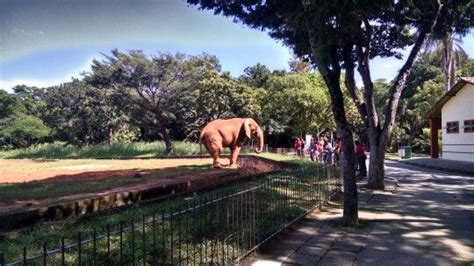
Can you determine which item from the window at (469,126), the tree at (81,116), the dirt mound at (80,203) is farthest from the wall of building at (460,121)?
the tree at (81,116)

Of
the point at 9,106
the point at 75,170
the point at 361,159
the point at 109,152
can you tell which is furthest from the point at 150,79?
the point at 9,106

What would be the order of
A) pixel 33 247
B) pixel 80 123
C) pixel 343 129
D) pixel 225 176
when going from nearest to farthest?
pixel 33 247 < pixel 343 129 < pixel 225 176 < pixel 80 123

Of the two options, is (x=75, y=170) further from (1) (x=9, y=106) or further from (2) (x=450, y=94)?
(1) (x=9, y=106)

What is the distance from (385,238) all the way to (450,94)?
24.7m

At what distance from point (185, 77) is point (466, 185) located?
2297 cm

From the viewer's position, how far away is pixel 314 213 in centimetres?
944

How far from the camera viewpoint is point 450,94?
28766 mm

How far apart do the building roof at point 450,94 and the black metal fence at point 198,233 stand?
71.0ft

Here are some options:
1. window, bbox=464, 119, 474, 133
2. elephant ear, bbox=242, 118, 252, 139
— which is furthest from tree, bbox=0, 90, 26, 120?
window, bbox=464, 119, 474, 133

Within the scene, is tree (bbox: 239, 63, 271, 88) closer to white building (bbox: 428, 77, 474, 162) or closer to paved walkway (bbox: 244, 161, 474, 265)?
white building (bbox: 428, 77, 474, 162)

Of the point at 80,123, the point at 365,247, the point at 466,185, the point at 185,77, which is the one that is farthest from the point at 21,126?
the point at 365,247

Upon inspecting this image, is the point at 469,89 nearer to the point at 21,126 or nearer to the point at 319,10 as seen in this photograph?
the point at 319,10

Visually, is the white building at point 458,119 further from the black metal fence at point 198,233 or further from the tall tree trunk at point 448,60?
the black metal fence at point 198,233

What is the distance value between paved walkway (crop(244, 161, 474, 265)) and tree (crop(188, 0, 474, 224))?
2.48 feet
